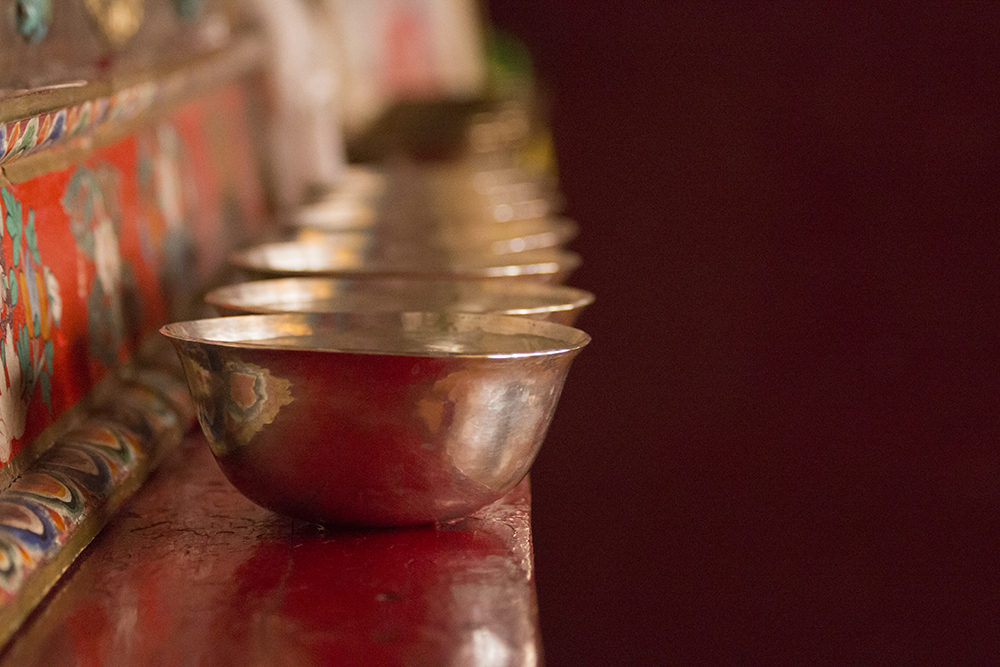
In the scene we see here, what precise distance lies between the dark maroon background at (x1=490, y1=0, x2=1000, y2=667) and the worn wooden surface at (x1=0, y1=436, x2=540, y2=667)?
2.61 m

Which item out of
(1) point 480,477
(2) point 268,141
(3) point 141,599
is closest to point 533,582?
(1) point 480,477

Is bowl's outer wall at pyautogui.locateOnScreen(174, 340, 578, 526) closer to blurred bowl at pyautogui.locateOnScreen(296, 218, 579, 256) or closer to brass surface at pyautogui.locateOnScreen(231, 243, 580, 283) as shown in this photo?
brass surface at pyautogui.locateOnScreen(231, 243, 580, 283)

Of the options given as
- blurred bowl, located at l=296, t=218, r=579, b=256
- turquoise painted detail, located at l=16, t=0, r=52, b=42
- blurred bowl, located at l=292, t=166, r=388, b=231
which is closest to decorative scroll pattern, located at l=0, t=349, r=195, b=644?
turquoise painted detail, located at l=16, t=0, r=52, b=42

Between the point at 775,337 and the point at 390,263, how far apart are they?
2.99 m

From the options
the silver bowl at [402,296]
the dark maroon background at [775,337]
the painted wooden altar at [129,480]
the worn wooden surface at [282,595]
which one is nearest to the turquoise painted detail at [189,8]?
the painted wooden altar at [129,480]

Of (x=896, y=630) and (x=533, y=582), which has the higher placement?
(x=533, y=582)

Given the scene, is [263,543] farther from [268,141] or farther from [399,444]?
[268,141]

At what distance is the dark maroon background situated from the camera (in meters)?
3.30

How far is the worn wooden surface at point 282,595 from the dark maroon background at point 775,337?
261 cm

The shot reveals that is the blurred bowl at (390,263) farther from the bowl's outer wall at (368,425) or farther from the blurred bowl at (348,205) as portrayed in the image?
the bowl's outer wall at (368,425)

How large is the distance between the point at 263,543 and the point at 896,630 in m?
3.06

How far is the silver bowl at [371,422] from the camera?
60cm

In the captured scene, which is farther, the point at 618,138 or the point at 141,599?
the point at 618,138

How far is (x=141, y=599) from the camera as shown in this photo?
1.85 feet
